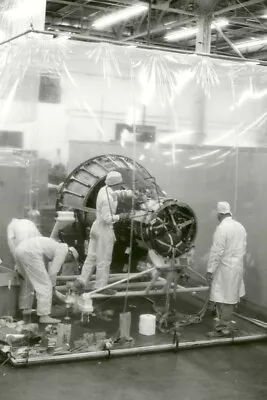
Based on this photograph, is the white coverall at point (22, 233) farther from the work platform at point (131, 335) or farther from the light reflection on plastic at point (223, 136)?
the light reflection on plastic at point (223, 136)

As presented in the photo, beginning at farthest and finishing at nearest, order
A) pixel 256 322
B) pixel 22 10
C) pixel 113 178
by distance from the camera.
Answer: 1. pixel 256 322
2. pixel 113 178
3. pixel 22 10

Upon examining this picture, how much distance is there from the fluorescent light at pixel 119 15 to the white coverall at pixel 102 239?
561 cm

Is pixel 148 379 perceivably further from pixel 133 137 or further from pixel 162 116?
pixel 162 116

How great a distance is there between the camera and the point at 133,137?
244 inches

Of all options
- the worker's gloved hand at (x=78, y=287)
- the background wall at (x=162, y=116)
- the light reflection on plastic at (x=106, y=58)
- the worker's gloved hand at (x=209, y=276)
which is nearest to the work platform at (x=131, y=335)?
the worker's gloved hand at (x=78, y=287)

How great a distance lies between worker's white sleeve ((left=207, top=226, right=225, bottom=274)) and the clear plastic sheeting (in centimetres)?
37

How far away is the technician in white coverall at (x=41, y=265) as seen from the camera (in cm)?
631

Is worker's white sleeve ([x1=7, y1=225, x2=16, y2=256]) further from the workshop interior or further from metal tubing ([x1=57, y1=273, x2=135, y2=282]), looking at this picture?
metal tubing ([x1=57, y1=273, x2=135, y2=282])

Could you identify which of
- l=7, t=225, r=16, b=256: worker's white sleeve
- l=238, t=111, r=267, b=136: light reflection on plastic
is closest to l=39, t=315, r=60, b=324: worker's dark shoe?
l=7, t=225, r=16, b=256: worker's white sleeve

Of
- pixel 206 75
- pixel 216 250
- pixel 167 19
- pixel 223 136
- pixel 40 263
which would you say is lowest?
pixel 40 263

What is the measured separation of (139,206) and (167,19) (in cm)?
767

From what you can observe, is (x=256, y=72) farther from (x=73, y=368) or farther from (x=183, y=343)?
(x=73, y=368)

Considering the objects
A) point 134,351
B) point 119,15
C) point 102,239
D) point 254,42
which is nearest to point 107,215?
point 102,239

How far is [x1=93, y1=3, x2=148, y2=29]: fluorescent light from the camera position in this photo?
11741 millimetres
